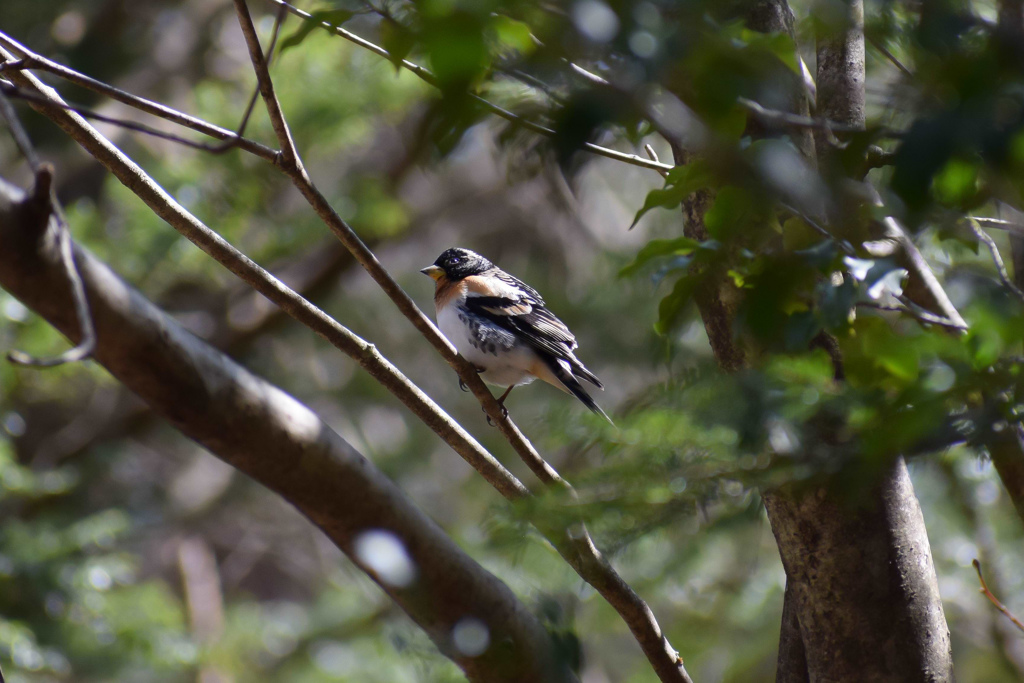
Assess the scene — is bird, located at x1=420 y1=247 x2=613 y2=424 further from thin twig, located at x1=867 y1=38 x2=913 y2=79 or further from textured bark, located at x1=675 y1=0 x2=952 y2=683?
thin twig, located at x1=867 y1=38 x2=913 y2=79

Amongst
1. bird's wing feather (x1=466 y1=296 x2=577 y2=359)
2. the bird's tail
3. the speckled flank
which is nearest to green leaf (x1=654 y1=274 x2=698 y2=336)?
the bird's tail

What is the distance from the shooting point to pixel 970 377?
0.73 meters

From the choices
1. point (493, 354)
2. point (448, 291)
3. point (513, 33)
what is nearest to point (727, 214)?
point (513, 33)

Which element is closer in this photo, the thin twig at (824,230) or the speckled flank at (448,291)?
the thin twig at (824,230)

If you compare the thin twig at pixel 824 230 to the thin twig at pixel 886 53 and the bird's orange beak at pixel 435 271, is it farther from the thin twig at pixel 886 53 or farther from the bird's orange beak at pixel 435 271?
the bird's orange beak at pixel 435 271

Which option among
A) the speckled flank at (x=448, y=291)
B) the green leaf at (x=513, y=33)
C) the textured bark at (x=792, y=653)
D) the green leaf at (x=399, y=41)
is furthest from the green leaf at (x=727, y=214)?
the speckled flank at (x=448, y=291)

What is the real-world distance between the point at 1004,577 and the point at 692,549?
1389 mm

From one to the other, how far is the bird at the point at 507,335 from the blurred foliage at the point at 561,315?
18 centimetres

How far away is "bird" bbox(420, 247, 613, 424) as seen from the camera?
2.63 meters

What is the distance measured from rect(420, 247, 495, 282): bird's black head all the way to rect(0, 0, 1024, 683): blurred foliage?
0.42 metres

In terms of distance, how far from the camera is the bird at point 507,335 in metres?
2.63

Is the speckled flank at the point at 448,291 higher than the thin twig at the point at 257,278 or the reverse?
the reverse

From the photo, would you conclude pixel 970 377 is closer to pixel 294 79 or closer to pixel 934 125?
pixel 934 125

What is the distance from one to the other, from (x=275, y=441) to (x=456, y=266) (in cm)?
177
